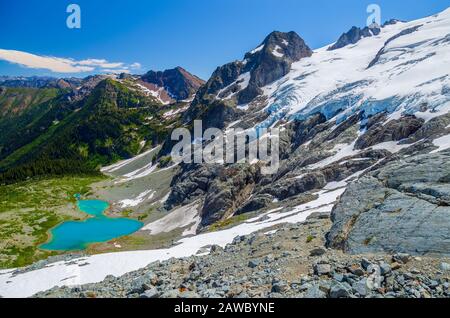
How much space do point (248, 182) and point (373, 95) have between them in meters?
43.9

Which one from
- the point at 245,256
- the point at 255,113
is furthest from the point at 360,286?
the point at 255,113

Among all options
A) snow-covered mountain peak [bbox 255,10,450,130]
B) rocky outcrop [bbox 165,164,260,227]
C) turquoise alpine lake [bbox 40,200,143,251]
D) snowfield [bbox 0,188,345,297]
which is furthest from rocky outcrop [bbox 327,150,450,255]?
turquoise alpine lake [bbox 40,200,143,251]

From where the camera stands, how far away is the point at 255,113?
162 m

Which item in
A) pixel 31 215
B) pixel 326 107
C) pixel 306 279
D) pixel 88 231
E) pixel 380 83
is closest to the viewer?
pixel 306 279

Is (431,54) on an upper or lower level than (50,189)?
upper

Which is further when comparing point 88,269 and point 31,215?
point 31,215

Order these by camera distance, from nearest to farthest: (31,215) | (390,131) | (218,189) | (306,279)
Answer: (306,279) < (390,131) < (218,189) < (31,215)

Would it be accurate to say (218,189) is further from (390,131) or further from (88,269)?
(88,269)

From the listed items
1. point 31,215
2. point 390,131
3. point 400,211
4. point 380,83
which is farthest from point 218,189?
point 31,215

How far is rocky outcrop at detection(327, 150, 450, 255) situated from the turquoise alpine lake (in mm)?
84395

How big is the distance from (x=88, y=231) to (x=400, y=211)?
109m

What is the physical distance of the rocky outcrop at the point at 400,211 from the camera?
19.9 metres

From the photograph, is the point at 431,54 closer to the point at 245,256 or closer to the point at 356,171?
the point at 356,171

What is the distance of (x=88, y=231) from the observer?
113875 millimetres
